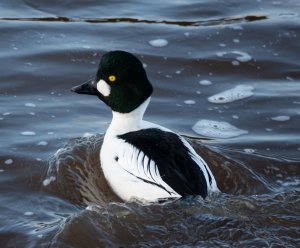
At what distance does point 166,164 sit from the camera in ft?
24.8

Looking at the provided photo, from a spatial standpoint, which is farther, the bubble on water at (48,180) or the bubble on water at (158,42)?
the bubble on water at (158,42)

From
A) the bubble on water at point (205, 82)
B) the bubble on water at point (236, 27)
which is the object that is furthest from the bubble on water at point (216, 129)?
the bubble on water at point (236, 27)

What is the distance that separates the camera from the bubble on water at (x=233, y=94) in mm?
10008

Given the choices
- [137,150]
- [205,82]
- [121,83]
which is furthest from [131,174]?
[205,82]

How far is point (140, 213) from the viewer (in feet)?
24.5

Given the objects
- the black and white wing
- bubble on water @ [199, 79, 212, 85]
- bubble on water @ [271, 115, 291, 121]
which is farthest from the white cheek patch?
bubble on water @ [199, 79, 212, 85]

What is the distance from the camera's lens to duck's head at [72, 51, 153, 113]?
802 cm

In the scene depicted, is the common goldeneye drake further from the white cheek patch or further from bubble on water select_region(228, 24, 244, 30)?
bubble on water select_region(228, 24, 244, 30)

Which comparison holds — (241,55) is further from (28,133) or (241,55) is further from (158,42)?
(28,133)

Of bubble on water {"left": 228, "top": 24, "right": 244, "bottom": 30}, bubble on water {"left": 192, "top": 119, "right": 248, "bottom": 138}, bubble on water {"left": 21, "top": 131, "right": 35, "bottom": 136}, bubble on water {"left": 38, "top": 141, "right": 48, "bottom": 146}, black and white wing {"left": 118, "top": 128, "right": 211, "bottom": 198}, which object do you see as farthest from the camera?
bubble on water {"left": 228, "top": 24, "right": 244, "bottom": 30}

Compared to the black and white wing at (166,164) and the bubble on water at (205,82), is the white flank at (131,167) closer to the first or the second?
the black and white wing at (166,164)

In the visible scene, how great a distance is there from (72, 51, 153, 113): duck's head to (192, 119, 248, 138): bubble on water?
1303mm

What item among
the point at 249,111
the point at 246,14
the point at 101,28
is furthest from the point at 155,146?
the point at 246,14

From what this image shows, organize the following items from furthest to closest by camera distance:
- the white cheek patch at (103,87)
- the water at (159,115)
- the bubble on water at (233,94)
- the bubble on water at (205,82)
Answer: the bubble on water at (205,82) → the bubble on water at (233,94) → the white cheek patch at (103,87) → the water at (159,115)
